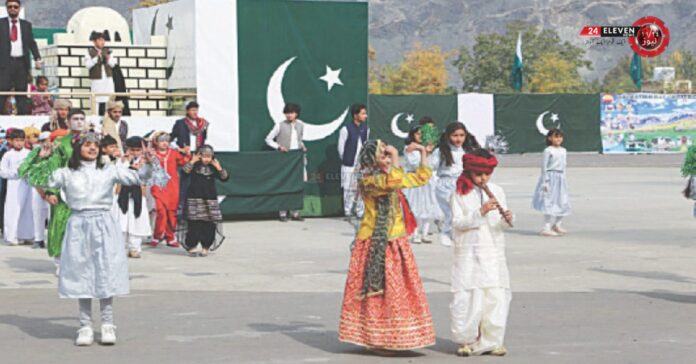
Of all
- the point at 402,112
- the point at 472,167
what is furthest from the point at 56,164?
the point at 402,112

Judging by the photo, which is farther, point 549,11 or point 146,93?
point 549,11

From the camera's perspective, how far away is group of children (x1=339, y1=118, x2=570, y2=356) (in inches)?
352

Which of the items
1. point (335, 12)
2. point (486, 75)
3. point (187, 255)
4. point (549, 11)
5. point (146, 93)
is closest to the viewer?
point (187, 255)

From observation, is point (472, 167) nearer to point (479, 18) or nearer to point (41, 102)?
point (41, 102)

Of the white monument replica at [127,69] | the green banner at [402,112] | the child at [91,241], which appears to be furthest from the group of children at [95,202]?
the green banner at [402,112]

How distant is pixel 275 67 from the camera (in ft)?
69.1

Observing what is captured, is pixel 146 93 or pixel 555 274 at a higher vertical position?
pixel 146 93

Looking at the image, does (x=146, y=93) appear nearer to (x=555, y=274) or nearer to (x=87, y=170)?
(x=555, y=274)

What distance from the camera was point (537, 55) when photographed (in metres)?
94.1

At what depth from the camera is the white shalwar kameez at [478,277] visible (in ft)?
29.3

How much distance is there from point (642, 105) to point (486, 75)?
1841 inches

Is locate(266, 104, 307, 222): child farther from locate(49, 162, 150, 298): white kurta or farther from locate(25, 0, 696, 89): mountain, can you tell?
locate(25, 0, 696, 89): mountain

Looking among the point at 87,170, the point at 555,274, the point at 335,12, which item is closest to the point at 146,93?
the point at 335,12

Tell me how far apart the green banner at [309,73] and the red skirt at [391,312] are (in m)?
11.9
